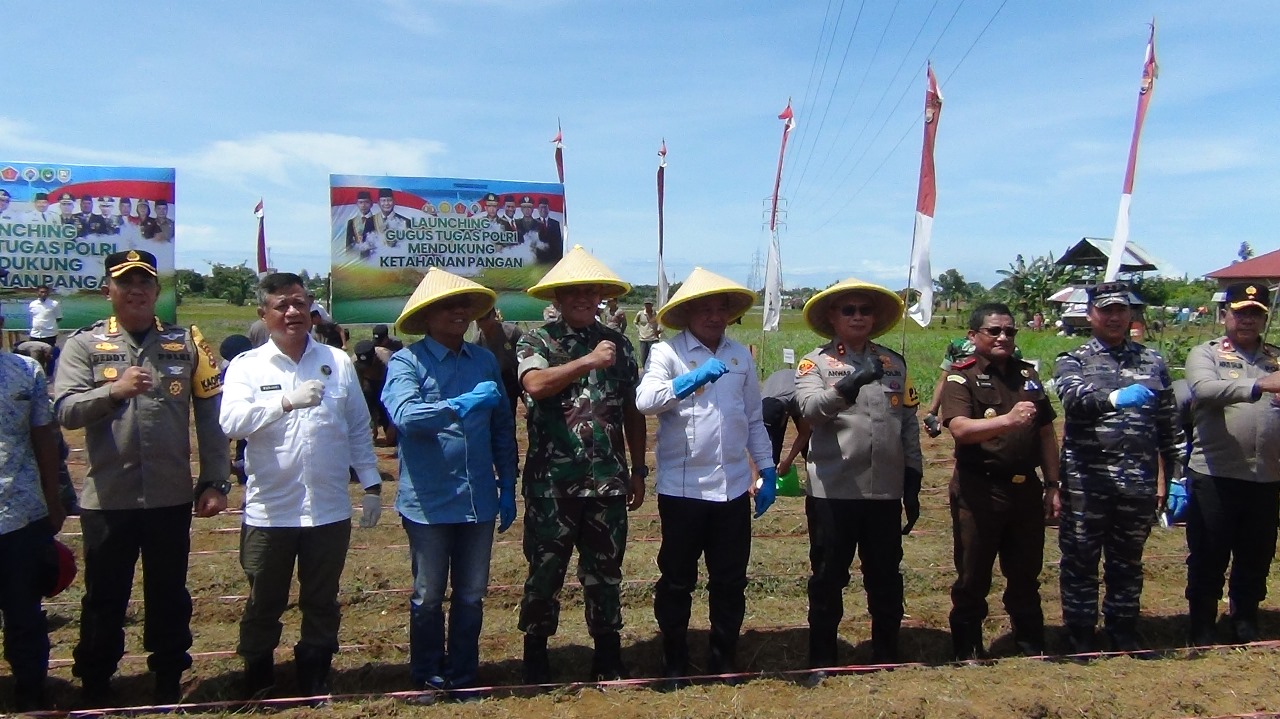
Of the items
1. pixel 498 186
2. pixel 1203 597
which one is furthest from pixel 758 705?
pixel 498 186

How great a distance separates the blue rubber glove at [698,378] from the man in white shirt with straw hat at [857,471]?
512 mm

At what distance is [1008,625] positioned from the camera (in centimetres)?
470

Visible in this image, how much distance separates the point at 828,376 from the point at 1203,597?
240 centimetres

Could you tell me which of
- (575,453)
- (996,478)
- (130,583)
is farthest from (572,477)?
(996,478)

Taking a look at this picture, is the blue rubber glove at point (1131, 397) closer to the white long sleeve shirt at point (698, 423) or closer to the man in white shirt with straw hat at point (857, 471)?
the man in white shirt with straw hat at point (857, 471)

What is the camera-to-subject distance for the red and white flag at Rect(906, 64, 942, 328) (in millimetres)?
7801

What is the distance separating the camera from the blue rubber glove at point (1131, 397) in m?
3.81

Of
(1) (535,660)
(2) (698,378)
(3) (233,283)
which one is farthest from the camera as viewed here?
(3) (233,283)

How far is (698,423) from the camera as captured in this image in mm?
3709

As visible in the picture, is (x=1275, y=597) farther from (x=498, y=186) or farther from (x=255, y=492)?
(x=498, y=186)

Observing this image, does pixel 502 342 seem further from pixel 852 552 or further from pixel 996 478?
pixel 996 478

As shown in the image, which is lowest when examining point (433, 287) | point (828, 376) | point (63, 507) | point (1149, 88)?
point (63, 507)

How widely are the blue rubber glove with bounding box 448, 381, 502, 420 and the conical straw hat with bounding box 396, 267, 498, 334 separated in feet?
1.28

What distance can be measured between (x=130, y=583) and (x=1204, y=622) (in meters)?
5.14
